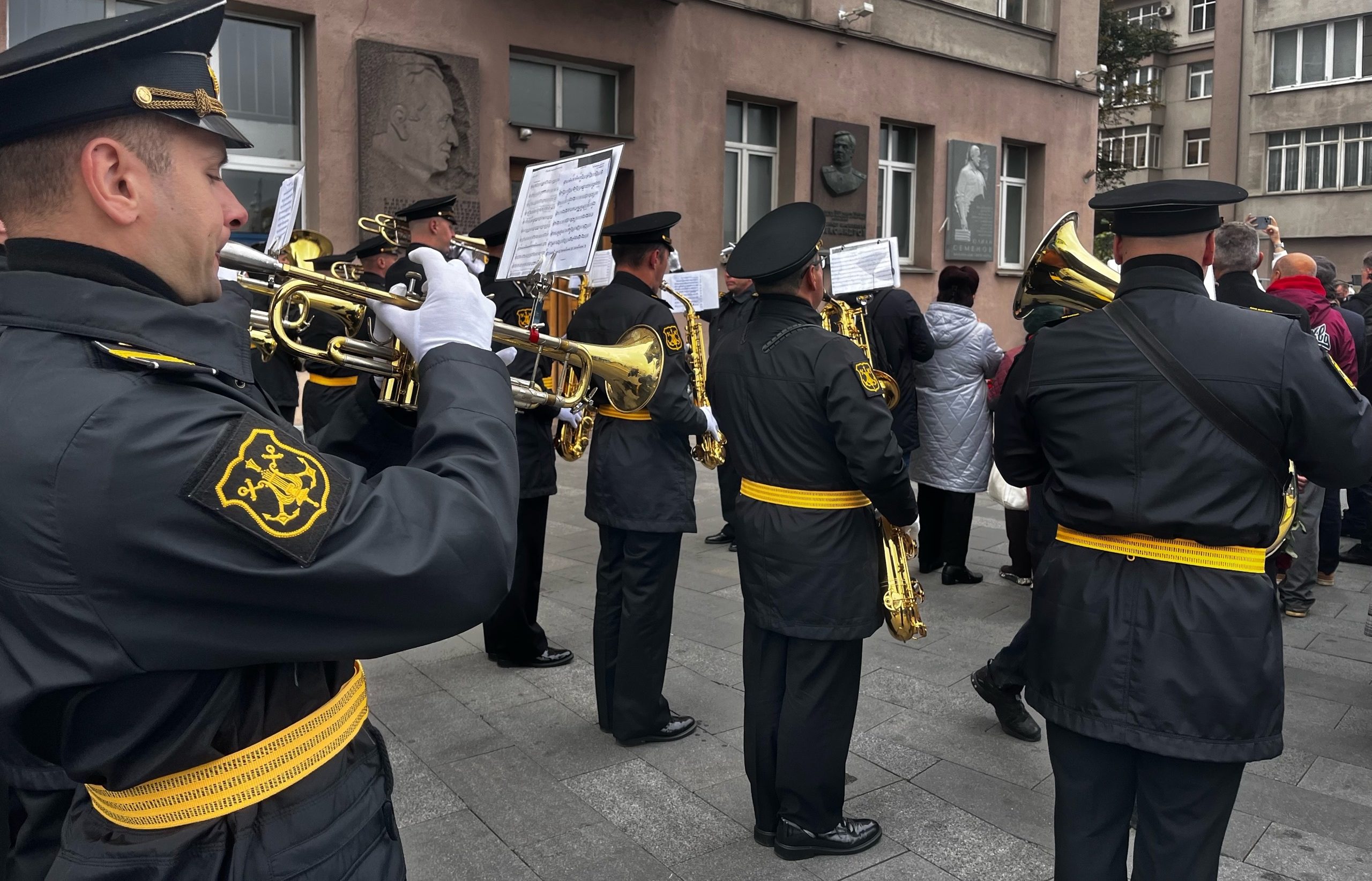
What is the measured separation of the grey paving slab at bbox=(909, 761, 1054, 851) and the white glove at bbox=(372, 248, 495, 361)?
2598 millimetres

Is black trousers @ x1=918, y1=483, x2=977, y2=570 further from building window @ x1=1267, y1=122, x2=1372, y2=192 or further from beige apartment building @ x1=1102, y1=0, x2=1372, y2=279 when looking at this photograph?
building window @ x1=1267, y1=122, x2=1372, y2=192

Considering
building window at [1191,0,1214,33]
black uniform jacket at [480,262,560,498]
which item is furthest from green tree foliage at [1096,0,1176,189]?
black uniform jacket at [480,262,560,498]

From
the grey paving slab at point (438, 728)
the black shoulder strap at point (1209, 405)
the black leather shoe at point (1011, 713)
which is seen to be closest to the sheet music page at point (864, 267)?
the black leather shoe at point (1011, 713)

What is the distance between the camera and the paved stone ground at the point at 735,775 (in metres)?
3.21

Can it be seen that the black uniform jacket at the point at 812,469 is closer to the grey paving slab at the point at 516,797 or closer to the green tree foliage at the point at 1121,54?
the grey paving slab at the point at 516,797

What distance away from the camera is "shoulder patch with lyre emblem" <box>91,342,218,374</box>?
3.94 ft

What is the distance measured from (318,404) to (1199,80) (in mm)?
41392

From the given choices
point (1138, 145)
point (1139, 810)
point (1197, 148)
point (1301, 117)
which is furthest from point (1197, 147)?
point (1139, 810)

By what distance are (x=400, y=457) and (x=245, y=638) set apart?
1.65 metres

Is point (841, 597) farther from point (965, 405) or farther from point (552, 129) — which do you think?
point (552, 129)

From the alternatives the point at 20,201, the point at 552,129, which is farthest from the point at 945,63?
the point at 20,201

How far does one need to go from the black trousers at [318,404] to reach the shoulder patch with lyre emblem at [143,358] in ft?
12.1

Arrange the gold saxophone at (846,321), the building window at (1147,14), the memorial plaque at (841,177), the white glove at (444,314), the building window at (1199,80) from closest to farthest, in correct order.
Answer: the white glove at (444,314)
the gold saxophone at (846,321)
the memorial plaque at (841,177)
the building window at (1199,80)
the building window at (1147,14)

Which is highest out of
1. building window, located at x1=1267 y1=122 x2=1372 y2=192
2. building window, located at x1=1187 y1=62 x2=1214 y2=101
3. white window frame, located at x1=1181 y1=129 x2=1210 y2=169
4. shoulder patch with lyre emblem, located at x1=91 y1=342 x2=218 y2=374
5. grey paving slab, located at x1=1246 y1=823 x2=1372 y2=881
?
building window, located at x1=1187 y1=62 x2=1214 y2=101
